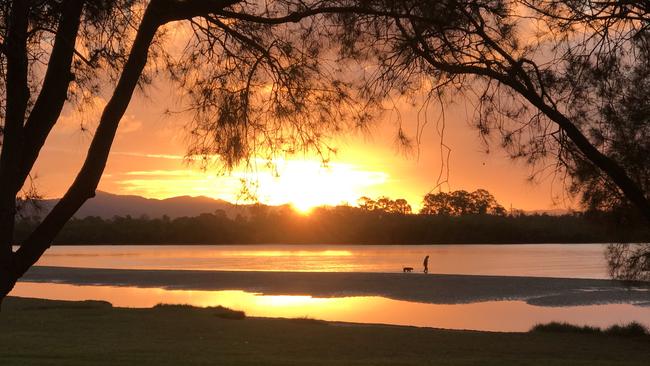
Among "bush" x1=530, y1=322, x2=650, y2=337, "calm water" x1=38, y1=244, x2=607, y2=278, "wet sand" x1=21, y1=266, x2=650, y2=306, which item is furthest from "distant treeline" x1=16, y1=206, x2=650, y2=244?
"bush" x1=530, y1=322, x2=650, y2=337

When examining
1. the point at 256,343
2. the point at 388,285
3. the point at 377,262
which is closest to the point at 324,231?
the point at 377,262

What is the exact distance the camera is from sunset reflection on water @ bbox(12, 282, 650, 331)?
26400 millimetres

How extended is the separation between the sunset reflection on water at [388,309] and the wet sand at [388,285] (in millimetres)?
1661

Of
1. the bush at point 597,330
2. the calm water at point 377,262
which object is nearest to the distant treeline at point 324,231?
the calm water at point 377,262

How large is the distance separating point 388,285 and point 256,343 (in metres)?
26.6

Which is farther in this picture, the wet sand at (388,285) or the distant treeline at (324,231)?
the distant treeline at (324,231)

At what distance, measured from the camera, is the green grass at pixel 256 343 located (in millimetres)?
12570

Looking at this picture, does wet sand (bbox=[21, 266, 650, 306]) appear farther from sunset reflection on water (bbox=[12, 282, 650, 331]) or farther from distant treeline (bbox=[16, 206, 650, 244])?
distant treeline (bbox=[16, 206, 650, 244])

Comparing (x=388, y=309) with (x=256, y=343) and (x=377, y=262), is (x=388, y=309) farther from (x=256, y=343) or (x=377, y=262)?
(x=377, y=262)

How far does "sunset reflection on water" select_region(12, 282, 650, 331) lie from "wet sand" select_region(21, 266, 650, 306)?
5.45 ft

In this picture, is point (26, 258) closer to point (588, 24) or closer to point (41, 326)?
point (588, 24)

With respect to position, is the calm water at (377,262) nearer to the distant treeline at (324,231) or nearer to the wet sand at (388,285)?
the wet sand at (388,285)

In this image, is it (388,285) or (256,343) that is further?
(388,285)

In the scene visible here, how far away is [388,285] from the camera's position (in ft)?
135
